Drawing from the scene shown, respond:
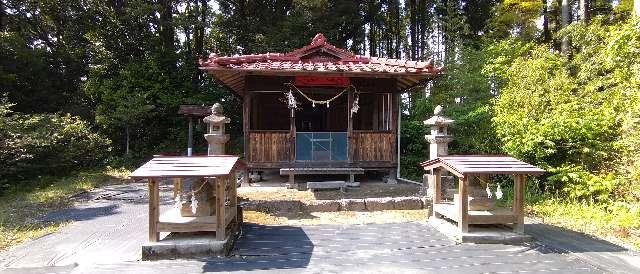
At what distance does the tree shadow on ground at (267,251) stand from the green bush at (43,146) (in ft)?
26.3

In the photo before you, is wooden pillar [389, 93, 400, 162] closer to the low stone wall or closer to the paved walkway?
the low stone wall

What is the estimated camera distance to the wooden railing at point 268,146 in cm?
1077

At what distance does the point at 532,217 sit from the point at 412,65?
4918 millimetres

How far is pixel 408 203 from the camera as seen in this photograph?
8594mm

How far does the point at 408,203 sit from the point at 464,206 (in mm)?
2581

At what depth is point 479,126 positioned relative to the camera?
517 inches

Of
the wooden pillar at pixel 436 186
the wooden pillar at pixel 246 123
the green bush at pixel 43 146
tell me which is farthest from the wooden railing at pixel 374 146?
the green bush at pixel 43 146

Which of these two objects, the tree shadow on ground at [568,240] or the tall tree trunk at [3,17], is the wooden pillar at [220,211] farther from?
the tall tree trunk at [3,17]

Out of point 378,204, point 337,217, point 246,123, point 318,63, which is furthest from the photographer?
point 318,63

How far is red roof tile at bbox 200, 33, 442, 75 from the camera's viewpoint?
10094 mm

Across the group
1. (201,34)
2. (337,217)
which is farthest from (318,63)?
(201,34)

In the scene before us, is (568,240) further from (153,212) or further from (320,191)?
(153,212)

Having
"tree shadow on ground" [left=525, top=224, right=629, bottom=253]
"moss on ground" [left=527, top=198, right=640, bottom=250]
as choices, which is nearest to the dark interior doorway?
"moss on ground" [left=527, top=198, right=640, bottom=250]

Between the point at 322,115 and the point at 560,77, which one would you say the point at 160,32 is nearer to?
the point at 322,115
